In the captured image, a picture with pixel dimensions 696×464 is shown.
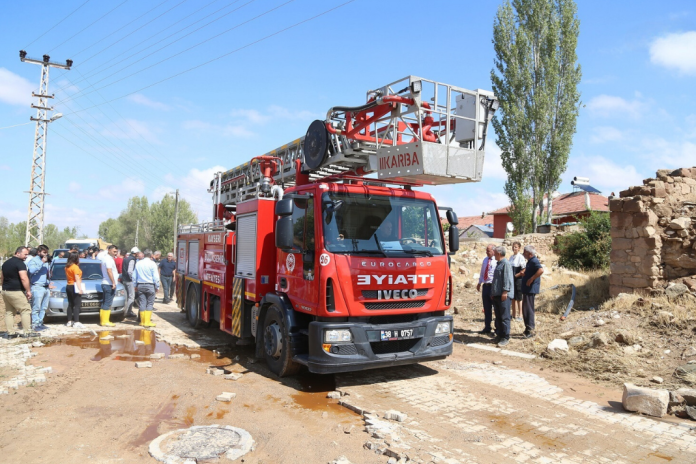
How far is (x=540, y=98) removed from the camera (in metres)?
26.4

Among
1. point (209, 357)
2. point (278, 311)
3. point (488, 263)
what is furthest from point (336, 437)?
point (488, 263)

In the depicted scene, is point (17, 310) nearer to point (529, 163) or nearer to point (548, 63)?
point (529, 163)

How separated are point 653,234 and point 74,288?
39.2 feet

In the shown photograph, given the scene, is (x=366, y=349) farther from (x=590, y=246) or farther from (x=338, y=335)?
(x=590, y=246)

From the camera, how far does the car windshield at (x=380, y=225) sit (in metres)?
5.93

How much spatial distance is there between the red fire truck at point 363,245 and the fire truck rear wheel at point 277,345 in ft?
0.05

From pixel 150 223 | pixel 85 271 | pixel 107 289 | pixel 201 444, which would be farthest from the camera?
pixel 150 223

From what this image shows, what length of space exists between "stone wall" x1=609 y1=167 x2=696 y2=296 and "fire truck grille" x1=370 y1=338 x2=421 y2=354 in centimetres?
596

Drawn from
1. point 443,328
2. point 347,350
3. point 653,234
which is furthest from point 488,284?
point 347,350

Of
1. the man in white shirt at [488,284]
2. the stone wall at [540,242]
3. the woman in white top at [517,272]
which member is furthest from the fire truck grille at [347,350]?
the stone wall at [540,242]

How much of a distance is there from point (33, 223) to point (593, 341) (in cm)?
2854

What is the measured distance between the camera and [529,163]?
26.9 metres

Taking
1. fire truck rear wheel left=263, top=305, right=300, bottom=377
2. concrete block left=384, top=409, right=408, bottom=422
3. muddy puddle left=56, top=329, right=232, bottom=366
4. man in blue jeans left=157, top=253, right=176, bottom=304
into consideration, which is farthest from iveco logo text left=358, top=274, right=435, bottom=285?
man in blue jeans left=157, top=253, right=176, bottom=304

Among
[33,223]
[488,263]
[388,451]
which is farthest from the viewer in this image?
[33,223]
